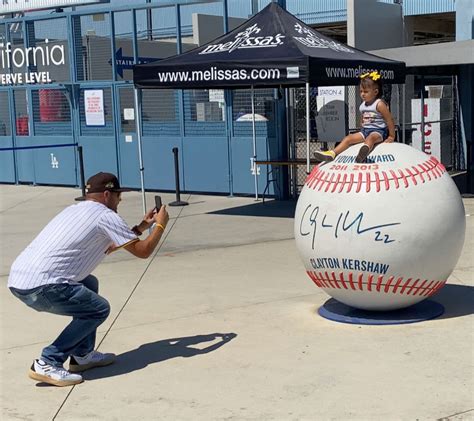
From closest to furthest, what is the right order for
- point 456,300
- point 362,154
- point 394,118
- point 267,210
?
point 362,154, point 456,300, point 267,210, point 394,118

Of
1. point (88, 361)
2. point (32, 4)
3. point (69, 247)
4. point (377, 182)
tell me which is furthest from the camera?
point (32, 4)

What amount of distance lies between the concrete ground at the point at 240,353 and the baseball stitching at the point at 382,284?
294 millimetres

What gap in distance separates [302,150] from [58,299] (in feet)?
41.6

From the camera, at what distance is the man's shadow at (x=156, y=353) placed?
5734mm

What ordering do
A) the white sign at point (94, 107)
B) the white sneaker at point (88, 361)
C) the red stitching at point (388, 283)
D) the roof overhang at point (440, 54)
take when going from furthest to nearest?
the white sign at point (94, 107) → the roof overhang at point (440, 54) → the red stitching at point (388, 283) → the white sneaker at point (88, 361)

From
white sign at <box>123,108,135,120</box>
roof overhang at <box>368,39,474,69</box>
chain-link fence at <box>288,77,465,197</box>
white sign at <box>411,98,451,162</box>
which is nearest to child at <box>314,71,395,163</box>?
roof overhang at <box>368,39,474,69</box>

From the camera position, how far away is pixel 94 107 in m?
17.4

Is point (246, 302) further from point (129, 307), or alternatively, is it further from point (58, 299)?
point (58, 299)

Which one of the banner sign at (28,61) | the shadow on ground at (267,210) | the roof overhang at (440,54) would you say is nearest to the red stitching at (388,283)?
the shadow on ground at (267,210)

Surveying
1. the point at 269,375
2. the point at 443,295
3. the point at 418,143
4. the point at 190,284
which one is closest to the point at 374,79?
the point at 443,295

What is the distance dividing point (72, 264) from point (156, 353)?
114 cm

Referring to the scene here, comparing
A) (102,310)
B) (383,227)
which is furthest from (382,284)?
(102,310)

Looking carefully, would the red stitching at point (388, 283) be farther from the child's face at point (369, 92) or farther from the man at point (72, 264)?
the child's face at point (369, 92)

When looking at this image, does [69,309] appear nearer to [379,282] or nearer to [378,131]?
[379,282]
